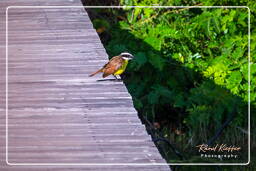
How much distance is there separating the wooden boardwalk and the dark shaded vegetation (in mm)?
1516

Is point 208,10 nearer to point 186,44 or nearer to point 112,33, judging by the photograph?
point 186,44

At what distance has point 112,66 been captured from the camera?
4.65 meters

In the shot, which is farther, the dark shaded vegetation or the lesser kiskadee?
the dark shaded vegetation

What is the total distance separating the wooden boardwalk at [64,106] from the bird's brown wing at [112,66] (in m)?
0.05

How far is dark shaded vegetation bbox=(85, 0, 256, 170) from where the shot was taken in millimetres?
7023

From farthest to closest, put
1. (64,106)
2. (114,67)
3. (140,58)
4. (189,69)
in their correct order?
(189,69) < (140,58) < (114,67) < (64,106)

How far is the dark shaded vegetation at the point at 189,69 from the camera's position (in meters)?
7.02

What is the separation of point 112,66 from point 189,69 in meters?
2.95
